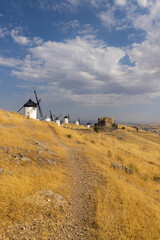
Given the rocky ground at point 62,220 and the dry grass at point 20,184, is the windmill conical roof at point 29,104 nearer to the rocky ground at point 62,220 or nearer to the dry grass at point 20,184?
the dry grass at point 20,184

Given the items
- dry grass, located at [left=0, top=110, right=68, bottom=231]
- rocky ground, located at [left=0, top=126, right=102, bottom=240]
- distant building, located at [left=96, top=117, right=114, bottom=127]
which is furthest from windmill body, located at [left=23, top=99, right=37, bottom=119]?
rocky ground, located at [left=0, top=126, right=102, bottom=240]

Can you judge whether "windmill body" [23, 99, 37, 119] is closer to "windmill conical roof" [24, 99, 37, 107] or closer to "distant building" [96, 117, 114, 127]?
"windmill conical roof" [24, 99, 37, 107]

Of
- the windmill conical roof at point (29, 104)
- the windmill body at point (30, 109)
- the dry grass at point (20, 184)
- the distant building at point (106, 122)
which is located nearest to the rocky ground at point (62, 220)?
the dry grass at point (20, 184)

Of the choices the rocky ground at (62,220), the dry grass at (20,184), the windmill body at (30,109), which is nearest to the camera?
the rocky ground at (62,220)

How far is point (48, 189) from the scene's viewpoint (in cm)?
616

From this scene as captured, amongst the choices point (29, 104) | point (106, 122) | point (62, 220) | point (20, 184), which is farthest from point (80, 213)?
point (106, 122)

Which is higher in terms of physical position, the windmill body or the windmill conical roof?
the windmill conical roof

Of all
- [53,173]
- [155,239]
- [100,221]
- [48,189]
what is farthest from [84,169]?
[155,239]

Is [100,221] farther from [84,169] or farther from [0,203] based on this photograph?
[84,169]

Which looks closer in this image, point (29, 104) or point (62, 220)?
point (62, 220)

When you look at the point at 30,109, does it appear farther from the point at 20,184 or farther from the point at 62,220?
the point at 62,220

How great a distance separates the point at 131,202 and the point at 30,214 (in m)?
4.22

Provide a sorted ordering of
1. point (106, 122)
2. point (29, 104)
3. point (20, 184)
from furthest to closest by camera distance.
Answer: point (106, 122) → point (29, 104) → point (20, 184)

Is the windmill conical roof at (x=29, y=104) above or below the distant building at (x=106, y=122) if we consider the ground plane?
above
